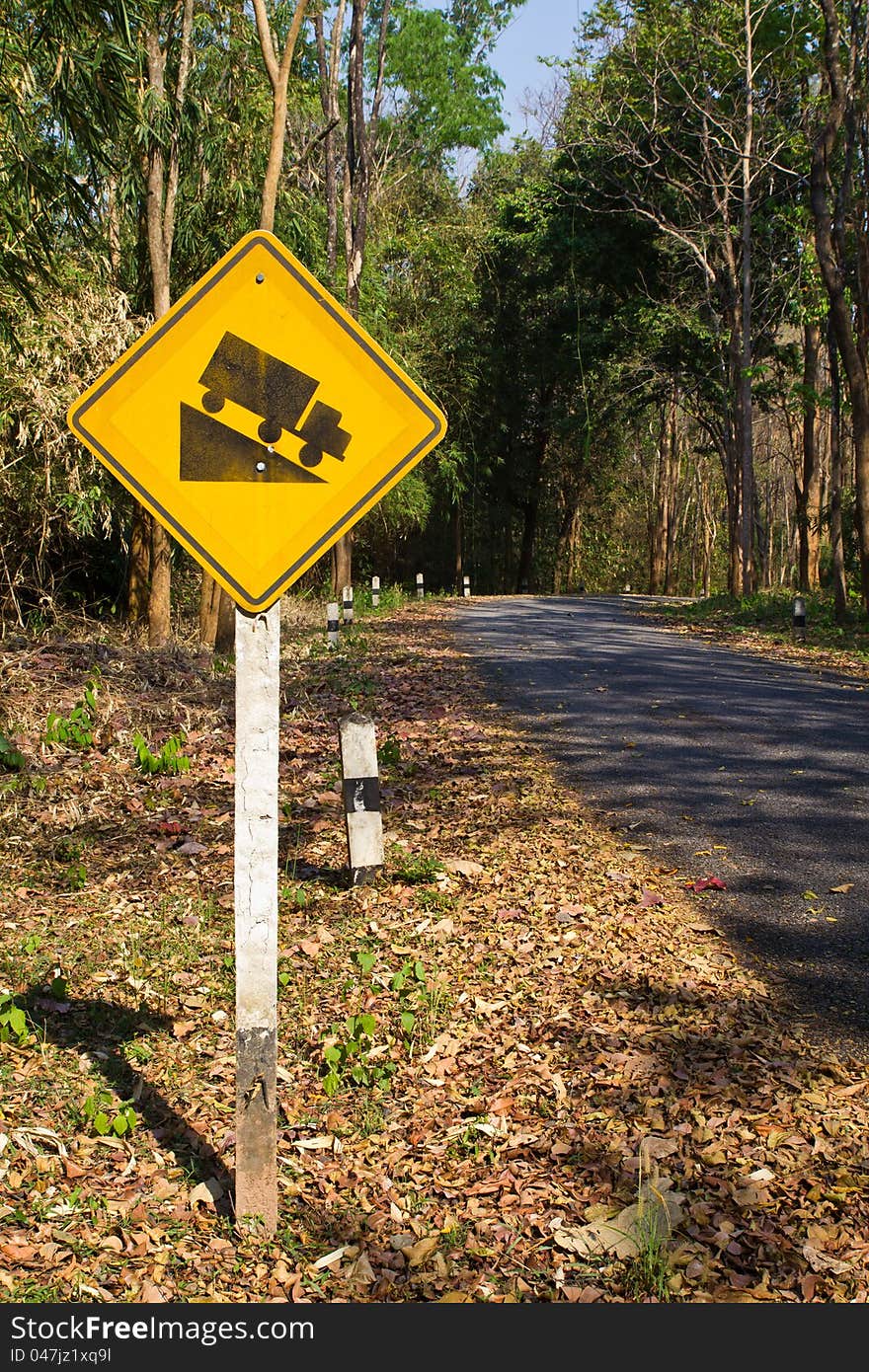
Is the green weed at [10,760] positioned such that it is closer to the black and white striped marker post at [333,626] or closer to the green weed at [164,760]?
the green weed at [164,760]

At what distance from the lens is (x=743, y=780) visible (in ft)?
27.0

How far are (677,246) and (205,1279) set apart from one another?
28309 millimetres

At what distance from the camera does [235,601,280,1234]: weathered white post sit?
3.18 meters

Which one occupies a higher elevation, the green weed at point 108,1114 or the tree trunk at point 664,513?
the tree trunk at point 664,513

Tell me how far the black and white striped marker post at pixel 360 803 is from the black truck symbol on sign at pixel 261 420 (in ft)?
10.9

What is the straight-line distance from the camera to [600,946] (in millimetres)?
5395

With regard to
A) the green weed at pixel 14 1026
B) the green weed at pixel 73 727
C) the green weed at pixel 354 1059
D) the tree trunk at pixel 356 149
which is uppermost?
the tree trunk at pixel 356 149

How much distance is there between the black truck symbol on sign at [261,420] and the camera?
10.2 ft

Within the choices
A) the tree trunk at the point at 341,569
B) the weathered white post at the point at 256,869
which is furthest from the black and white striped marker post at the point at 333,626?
the weathered white post at the point at 256,869

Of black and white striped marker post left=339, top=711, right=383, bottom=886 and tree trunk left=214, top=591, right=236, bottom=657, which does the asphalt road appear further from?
tree trunk left=214, top=591, right=236, bottom=657

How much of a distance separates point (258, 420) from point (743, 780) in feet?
19.6

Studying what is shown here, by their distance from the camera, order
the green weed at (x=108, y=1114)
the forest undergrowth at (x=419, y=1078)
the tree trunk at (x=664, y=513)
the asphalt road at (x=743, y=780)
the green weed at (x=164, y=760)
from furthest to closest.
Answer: the tree trunk at (x=664, y=513)
the green weed at (x=164, y=760)
the asphalt road at (x=743, y=780)
the green weed at (x=108, y=1114)
the forest undergrowth at (x=419, y=1078)

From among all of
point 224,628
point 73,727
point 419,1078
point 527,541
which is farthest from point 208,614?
point 527,541

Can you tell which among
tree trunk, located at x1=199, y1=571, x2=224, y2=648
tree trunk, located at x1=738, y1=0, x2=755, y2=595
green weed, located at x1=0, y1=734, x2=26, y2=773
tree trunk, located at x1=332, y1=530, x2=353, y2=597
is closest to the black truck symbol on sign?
green weed, located at x1=0, y1=734, x2=26, y2=773
